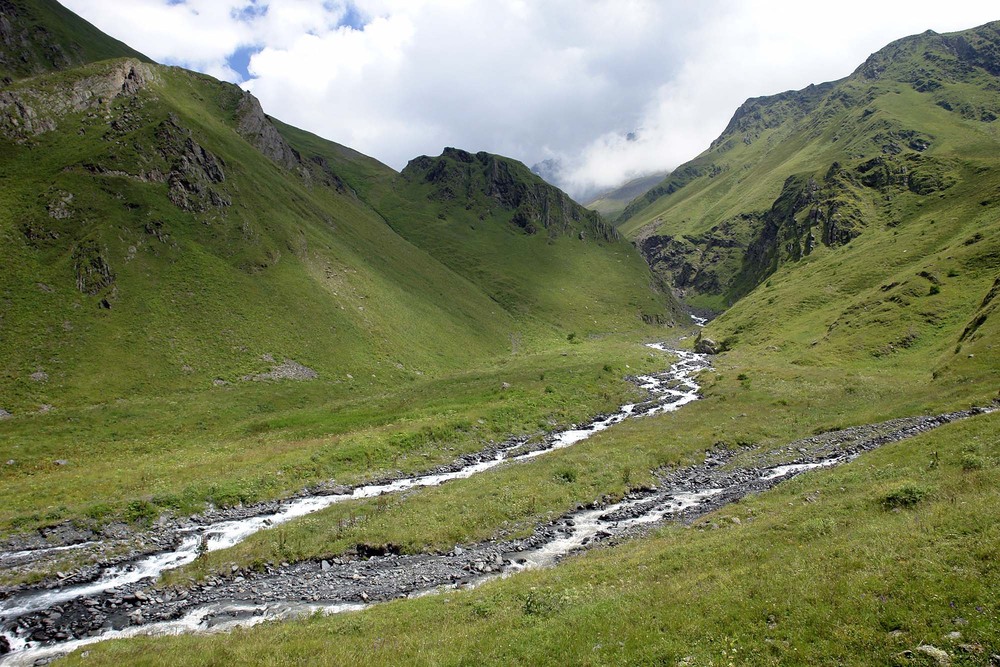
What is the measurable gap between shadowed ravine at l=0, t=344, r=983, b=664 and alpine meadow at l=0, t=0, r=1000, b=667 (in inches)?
9.2

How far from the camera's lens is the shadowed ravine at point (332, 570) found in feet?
76.4

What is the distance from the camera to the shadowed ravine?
76.4 feet

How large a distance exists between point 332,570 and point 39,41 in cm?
15476

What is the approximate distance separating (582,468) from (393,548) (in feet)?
55.6

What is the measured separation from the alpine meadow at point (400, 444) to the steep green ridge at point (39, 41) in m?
1.02

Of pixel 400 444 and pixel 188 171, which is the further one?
pixel 188 171

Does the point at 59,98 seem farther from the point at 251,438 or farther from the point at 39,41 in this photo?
the point at 251,438

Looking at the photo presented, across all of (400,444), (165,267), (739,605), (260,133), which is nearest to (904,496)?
(739,605)

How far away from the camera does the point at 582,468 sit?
39.6 m

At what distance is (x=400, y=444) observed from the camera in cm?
4844

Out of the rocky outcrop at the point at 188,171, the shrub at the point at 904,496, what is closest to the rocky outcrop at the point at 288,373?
the rocky outcrop at the point at 188,171

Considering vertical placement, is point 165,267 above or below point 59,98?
below

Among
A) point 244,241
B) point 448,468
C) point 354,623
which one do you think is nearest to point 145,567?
point 354,623

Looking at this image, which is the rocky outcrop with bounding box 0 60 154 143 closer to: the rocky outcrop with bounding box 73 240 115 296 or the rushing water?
the rocky outcrop with bounding box 73 240 115 296
